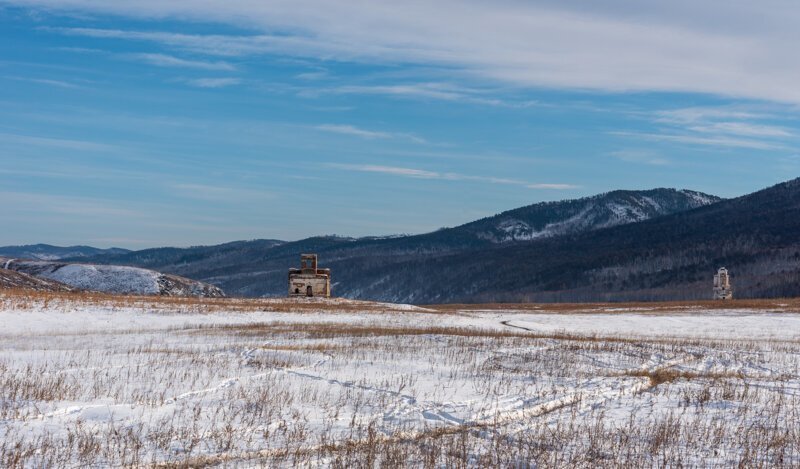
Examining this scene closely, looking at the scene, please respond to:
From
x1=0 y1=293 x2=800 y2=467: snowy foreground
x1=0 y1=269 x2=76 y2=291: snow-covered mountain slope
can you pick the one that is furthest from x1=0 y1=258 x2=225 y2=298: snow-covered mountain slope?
x1=0 y1=293 x2=800 y2=467: snowy foreground

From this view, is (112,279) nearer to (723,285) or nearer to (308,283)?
(308,283)

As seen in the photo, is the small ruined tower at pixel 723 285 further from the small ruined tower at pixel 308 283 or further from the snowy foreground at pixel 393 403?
the snowy foreground at pixel 393 403

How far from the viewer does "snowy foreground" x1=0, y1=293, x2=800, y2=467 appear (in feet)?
29.6

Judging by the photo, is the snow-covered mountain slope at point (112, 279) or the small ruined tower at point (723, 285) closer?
the small ruined tower at point (723, 285)

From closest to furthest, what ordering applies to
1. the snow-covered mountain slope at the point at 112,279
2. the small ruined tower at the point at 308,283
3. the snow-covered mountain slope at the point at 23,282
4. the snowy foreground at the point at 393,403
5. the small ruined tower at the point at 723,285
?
the snowy foreground at the point at 393,403
the snow-covered mountain slope at the point at 23,282
the small ruined tower at the point at 308,283
the small ruined tower at the point at 723,285
the snow-covered mountain slope at the point at 112,279

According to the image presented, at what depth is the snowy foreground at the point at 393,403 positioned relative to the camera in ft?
29.6

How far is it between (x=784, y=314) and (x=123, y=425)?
45.2 metres

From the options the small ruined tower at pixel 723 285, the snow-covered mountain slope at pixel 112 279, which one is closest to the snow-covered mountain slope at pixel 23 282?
the snow-covered mountain slope at pixel 112 279

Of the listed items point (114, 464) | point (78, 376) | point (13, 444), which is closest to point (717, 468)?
point (114, 464)

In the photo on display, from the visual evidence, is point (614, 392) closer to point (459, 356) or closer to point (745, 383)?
point (745, 383)

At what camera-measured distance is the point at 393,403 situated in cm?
1241

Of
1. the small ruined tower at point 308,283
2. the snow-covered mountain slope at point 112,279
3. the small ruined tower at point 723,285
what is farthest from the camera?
the snow-covered mountain slope at point 112,279

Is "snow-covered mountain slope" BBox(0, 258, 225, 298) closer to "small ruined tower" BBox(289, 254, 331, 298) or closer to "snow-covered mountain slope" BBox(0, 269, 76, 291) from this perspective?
"snow-covered mountain slope" BBox(0, 269, 76, 291)

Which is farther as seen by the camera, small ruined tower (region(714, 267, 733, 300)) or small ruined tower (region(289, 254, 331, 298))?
small ruined tower (region(714, 267, 733, 300))
